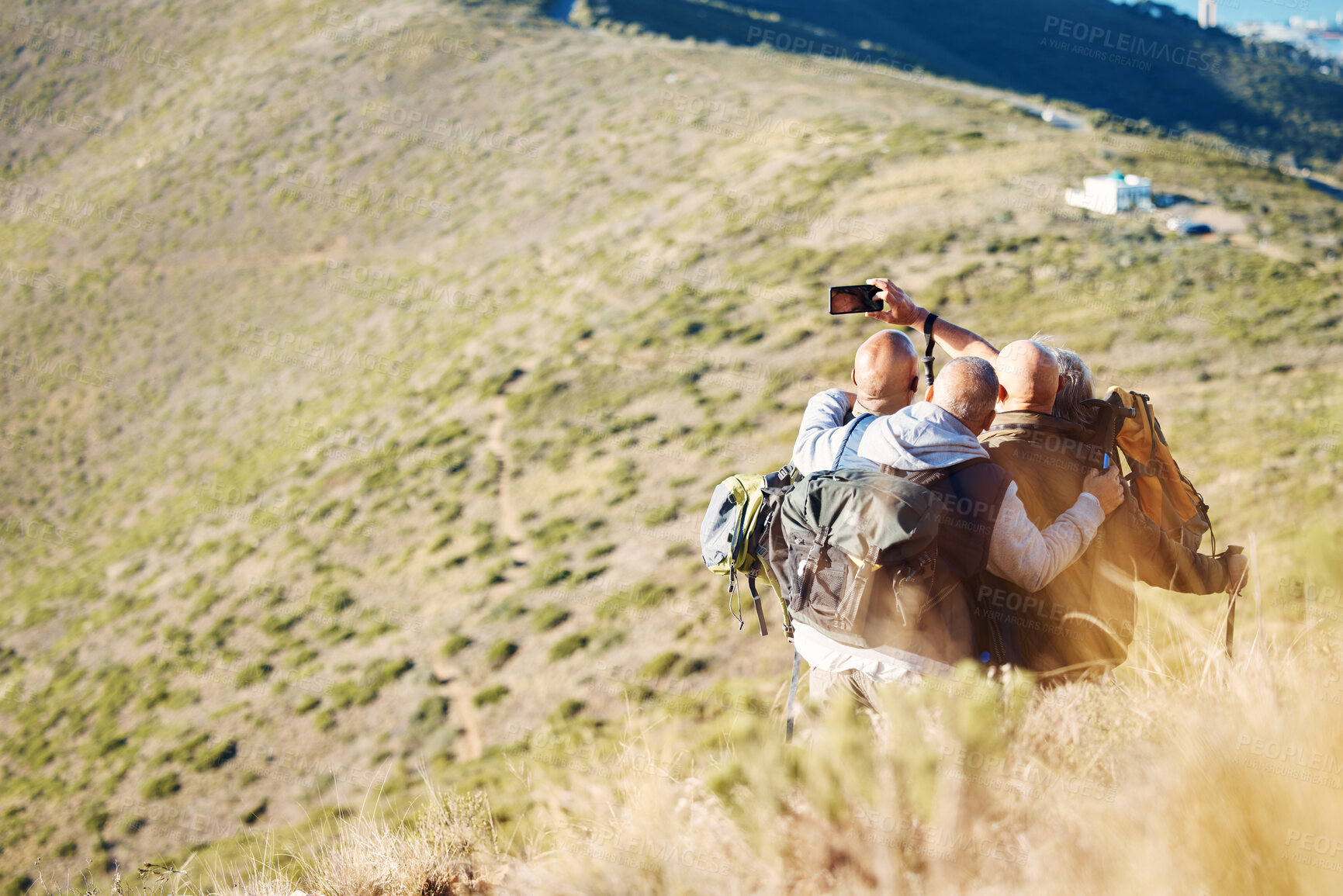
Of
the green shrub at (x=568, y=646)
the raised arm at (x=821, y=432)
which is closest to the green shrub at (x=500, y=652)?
the green shrub at (x=568, y=646)

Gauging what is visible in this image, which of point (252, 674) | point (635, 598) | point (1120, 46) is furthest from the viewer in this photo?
point (1120, 46)

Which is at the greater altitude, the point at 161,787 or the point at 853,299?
the point at 853,299

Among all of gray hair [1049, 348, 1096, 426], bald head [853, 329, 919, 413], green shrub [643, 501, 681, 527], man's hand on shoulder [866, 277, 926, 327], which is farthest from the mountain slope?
bald head [853, 329, 919, 413]

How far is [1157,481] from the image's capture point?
3029 mm

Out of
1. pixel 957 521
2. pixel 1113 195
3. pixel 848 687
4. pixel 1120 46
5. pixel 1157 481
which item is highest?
pixel 1120 46

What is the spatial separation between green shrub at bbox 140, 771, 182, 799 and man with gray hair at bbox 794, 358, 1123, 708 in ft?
33.0

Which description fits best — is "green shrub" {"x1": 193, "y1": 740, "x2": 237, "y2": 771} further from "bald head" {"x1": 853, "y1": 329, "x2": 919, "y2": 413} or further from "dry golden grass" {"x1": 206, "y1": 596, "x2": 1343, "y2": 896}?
"bald head" {"x1": 853, "y1": 329, "x2": 919, "y2": 413}

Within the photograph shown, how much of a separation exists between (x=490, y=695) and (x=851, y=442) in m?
7.96

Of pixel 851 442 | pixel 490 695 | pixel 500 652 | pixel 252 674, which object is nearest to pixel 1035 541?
pixel 851 442

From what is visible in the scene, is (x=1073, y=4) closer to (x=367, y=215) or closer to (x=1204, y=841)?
(x=367, y=215)

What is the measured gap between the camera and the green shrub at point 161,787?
9.40m

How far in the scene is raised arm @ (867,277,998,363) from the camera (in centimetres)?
318

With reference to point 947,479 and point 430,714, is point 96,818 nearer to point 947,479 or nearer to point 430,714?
point 430,714

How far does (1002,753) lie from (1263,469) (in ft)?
26.0
